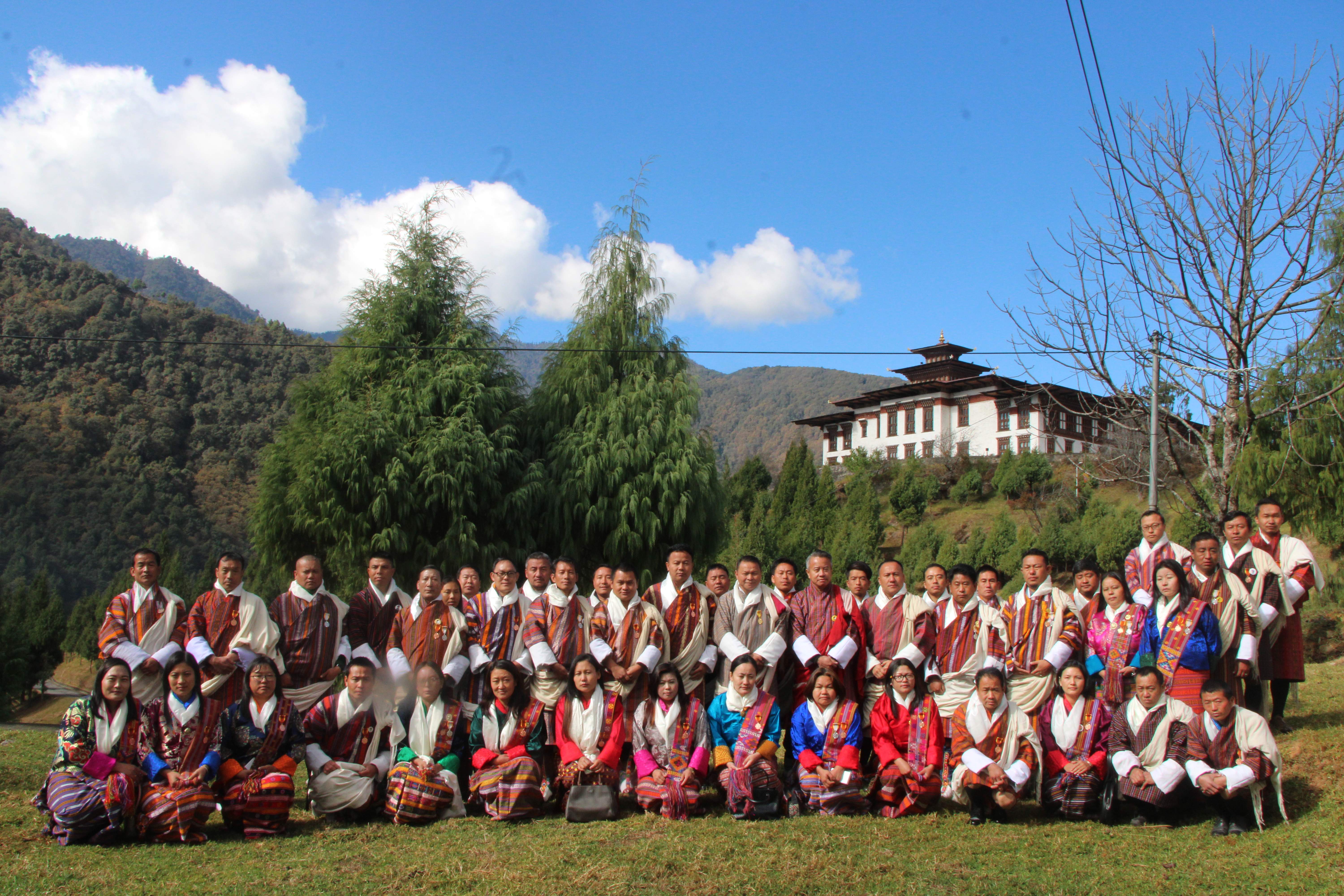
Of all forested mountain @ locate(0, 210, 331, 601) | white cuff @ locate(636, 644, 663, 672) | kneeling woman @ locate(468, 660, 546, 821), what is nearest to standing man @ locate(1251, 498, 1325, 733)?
white cuff @ locate(636, 644, 663, 672)

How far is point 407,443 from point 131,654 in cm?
486

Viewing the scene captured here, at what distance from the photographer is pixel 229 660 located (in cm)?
622

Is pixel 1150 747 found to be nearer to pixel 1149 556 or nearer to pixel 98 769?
pixel 1149 556

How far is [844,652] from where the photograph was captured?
6.62 metres

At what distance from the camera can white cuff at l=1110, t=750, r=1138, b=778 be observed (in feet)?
18.2

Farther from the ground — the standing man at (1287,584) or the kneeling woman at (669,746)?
the standing man at (1287,584)

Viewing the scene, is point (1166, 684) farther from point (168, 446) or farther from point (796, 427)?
point (796, 427)

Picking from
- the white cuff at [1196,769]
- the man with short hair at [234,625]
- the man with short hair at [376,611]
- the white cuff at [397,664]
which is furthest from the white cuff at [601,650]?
the white cuff at [1196,769]

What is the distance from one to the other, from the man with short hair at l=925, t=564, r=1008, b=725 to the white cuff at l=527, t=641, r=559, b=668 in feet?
8.26

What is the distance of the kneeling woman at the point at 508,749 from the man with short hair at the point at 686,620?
3.44ft

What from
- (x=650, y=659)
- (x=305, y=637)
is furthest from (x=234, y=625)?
(x=650, y=659)

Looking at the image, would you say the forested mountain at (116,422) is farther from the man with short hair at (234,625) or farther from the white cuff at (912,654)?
the white cuff at (912,654)

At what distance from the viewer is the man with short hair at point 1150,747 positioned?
17.9ft

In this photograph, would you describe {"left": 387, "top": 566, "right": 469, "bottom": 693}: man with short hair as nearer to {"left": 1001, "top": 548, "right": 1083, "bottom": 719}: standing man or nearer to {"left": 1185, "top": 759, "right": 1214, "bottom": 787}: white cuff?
{"left": 1001, "top": 548, "right": 1083, "bottom": 719}: standing man
